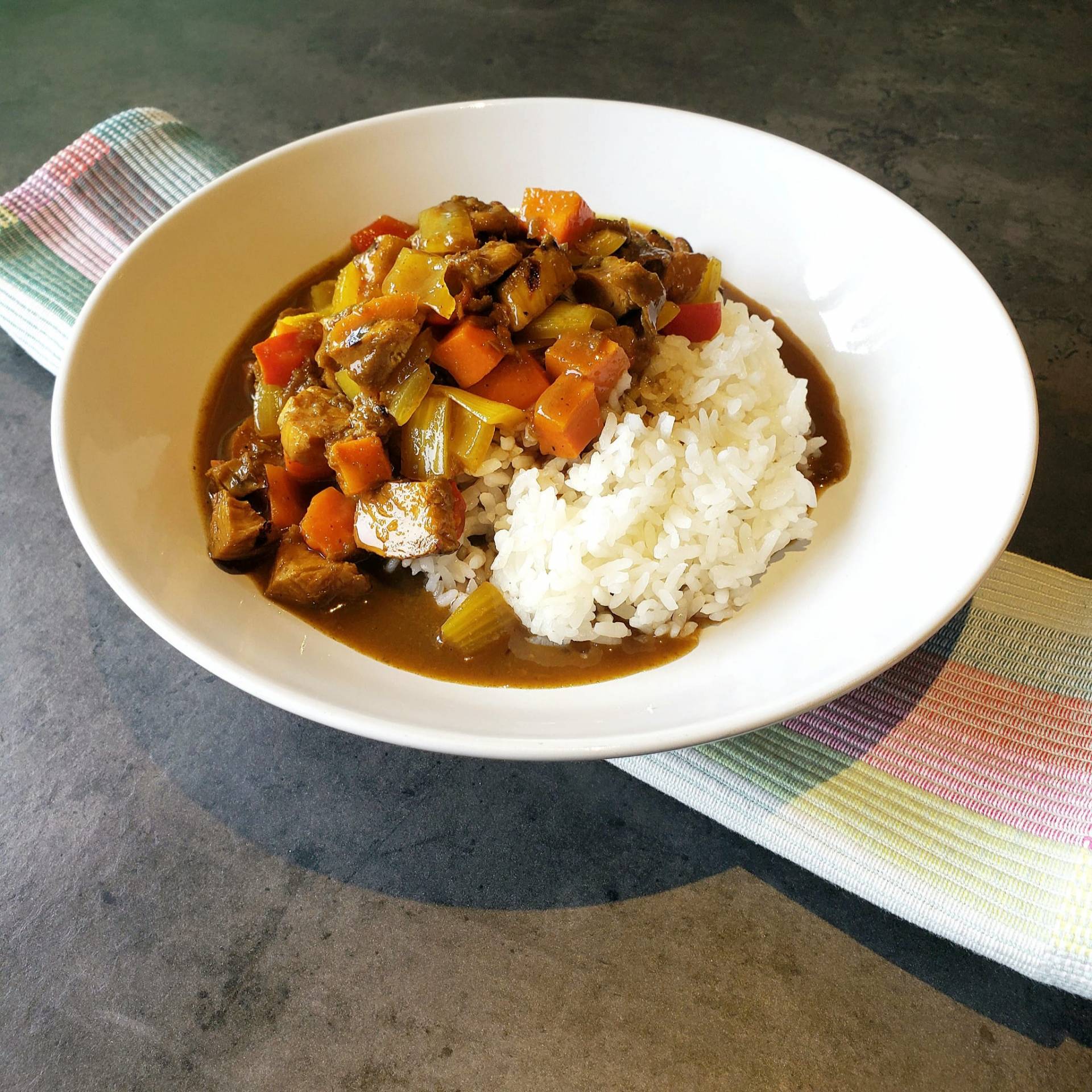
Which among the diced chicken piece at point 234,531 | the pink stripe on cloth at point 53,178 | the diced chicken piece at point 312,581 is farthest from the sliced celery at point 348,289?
the pink stripe on cloth at point 53,178

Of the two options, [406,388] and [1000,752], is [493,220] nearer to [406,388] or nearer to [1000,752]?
[406,388]

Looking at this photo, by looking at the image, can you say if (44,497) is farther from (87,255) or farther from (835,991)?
(835,991)

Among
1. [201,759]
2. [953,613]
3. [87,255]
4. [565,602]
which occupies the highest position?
[87,255]

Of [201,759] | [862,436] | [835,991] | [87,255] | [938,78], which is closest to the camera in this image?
[835,991]

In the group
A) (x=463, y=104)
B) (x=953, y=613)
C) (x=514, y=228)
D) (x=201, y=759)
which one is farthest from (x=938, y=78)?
(x=201, y=759)

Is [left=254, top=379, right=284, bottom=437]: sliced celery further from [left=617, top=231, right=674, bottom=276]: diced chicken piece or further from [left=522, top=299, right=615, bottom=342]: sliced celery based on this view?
[left=617, top=231, right=674, bottom=276]: diced chicken piece

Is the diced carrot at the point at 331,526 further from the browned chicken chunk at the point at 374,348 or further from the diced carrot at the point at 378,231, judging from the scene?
the diced carrot at the point at 378,231

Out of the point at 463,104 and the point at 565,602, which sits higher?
the point at 463,104
